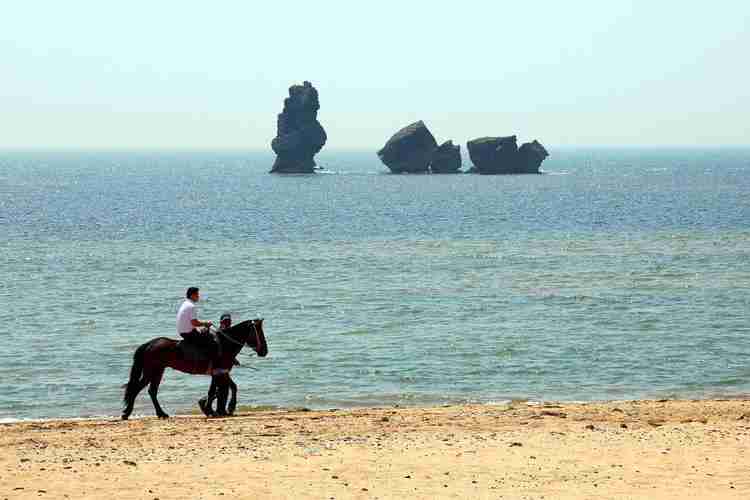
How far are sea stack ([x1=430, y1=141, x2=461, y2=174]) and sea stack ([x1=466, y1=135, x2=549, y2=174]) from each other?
3583 millimetres

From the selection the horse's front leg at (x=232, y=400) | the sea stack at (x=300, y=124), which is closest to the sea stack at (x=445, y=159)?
the sea stack at (x=300, y=124)

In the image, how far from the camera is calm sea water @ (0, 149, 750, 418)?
28109 mm

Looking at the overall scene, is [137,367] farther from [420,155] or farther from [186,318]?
[420,155]

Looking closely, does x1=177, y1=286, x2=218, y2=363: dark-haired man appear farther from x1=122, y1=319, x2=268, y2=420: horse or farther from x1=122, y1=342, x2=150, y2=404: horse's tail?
x1=122, y1=342, x2=150, y2=404: horse's tail

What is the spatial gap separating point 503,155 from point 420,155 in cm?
1352

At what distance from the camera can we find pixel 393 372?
29438 millimetres

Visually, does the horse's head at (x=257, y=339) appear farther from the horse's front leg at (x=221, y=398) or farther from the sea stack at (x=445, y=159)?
the sea stack at (x=445, y=159)

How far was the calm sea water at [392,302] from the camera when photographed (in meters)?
28.1

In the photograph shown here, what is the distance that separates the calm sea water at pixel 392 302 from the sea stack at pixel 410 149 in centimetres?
8462

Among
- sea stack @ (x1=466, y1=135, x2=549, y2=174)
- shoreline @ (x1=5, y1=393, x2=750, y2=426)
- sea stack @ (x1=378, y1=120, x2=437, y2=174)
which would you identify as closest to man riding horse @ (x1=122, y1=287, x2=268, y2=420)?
shoreline @ (x1=5, y1=393, x2=750, y2=426)

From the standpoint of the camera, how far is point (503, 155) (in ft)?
616

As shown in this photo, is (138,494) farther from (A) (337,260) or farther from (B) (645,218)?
(B) (645,218)

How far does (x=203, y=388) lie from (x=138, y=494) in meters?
12.7

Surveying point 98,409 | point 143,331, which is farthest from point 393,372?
point 143,331
